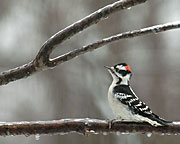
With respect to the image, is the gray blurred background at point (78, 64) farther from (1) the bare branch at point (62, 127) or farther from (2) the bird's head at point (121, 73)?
(1) the bare branch at point (62, 127)

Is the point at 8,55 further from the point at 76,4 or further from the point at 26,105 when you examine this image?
the point at 76,4

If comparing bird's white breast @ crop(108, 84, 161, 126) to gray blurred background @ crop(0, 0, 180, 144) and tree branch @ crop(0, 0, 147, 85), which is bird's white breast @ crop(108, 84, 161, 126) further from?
gray blurred background @ crop(0, 0, 180, 144)

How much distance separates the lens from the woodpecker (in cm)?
190

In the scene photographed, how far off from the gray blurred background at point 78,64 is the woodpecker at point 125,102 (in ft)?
7.75

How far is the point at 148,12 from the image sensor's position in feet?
19.0

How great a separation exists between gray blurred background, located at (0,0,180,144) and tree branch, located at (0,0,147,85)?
3284 millimetres

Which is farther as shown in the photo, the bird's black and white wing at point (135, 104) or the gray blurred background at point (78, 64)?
the gray blurred background at point (78, 64)

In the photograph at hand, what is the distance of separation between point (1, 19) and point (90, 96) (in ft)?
6.79

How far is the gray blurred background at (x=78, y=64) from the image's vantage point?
16.5ft

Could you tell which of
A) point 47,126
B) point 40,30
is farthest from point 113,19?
point 47,126

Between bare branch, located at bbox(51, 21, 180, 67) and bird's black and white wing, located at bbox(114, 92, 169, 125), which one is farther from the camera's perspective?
bird's black and white wing, located at bbox(114, 92, 169, 125)

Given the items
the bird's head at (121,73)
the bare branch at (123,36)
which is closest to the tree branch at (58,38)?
the bare branch at (123,36)

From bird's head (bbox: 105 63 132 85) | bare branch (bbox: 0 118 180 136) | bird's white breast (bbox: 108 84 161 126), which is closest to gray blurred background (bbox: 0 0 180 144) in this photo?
bird's head (bbox: 105 63 132 85)

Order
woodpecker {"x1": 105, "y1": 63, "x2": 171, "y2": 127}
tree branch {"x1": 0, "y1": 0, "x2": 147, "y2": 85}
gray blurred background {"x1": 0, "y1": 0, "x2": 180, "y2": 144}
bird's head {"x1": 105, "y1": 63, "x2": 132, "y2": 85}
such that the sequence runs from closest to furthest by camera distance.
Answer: tree branch {"x1": 0, "y1": 0, "x2": 147, "y2": 85} → woodpecker {"x1": 105, "y1": 63, "x2": 171, "y2": 127} → bird's head {"x1": 105, "y1": 63, "x2": 132, "y2": 85} → gray blurred background {"x1": 0, "y1": 0, "x2": 180, "y2": 144}
